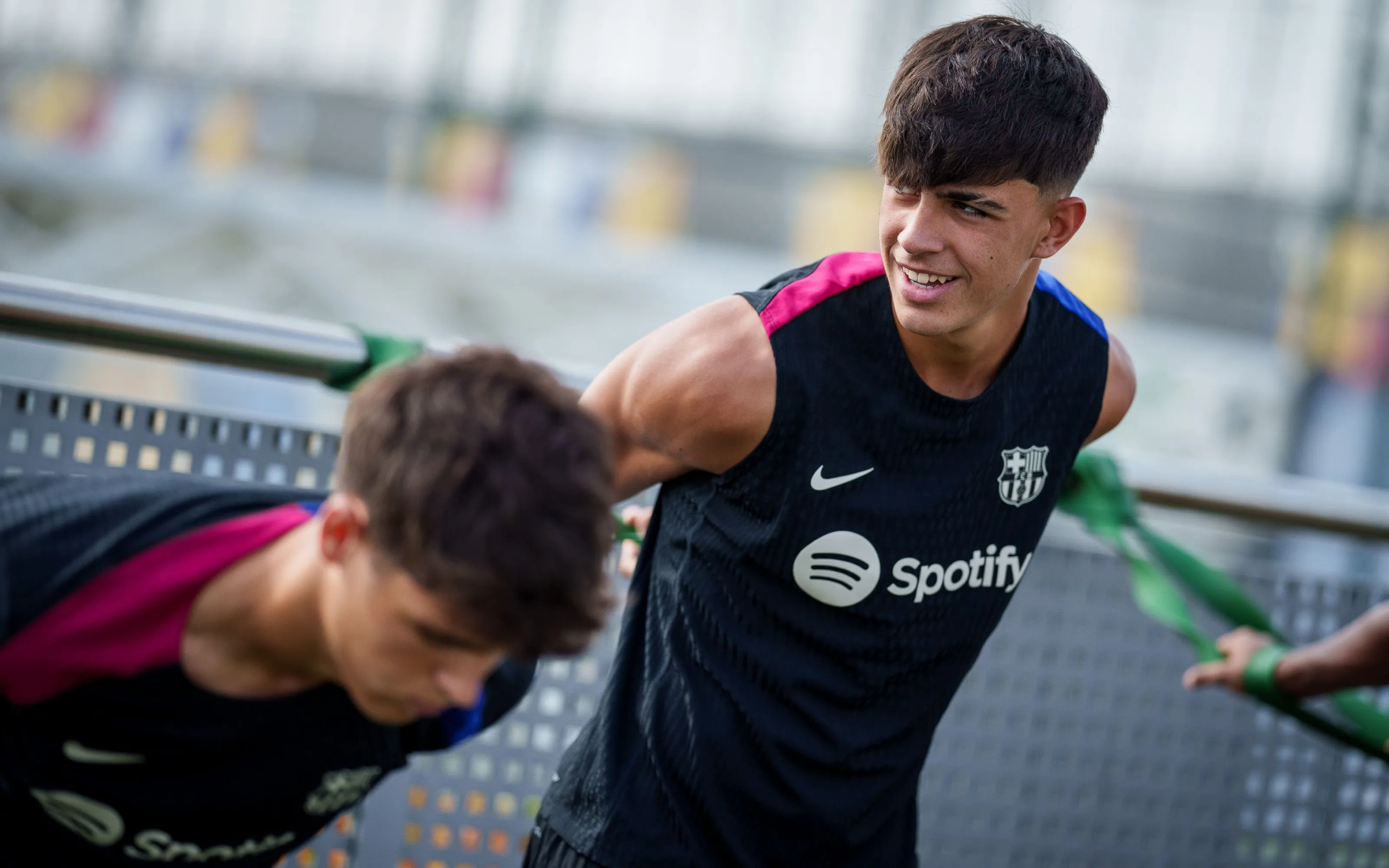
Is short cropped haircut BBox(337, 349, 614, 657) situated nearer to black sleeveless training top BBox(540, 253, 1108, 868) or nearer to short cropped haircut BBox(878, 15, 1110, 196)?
black sleeveless training top BBox(540, 253, 1108, 868)

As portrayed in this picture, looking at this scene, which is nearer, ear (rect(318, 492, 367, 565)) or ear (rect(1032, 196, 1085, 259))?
ear (rect(318, 492, 367, 565))

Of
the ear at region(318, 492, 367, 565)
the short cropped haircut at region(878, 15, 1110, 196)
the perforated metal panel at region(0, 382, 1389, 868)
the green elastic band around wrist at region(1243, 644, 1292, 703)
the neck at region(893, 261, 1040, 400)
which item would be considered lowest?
the perforated metal panel at region(0, 382, 1389, 868)

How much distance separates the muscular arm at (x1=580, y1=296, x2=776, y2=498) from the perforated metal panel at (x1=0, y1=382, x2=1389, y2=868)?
578 millimetres

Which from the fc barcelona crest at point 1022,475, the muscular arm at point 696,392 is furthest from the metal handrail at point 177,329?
the fc barcelona crest at point 1022,475

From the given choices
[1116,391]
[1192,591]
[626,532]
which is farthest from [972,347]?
[1192,591]

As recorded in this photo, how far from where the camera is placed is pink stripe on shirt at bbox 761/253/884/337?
1.71 metres

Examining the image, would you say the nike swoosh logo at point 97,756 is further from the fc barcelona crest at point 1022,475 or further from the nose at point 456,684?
the fc barcelona crest at point 1022,475

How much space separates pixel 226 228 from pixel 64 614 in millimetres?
17089

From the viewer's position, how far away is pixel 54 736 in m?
1.34

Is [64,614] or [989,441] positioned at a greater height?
[989,441]

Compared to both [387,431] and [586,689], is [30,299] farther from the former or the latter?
[586,689]

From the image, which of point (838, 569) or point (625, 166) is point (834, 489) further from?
point (625, 166)

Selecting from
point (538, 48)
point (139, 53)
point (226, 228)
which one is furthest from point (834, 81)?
point (139, 53)

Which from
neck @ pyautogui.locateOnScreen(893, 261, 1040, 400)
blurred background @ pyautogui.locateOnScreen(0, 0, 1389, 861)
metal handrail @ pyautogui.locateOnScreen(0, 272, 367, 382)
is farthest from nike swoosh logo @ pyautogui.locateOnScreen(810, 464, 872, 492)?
blurred background @ pyautogui.locateOnScreen(0, 0, 1389, 861)
